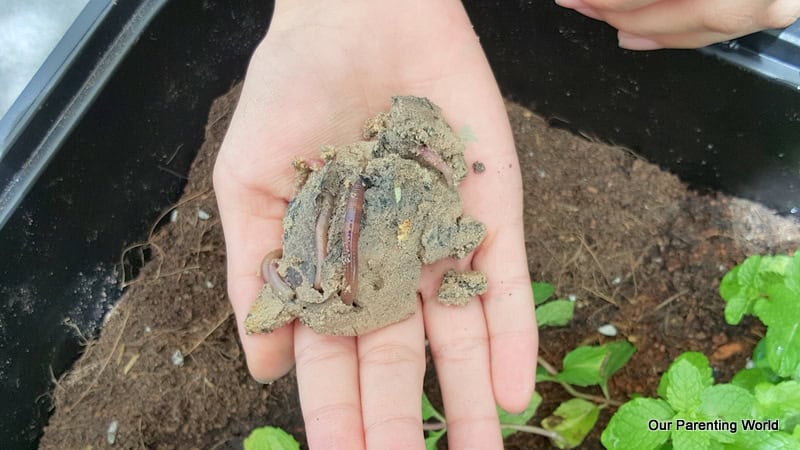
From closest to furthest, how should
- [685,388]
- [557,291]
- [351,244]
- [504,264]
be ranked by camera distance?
[351,244]
[685,388]
[504,264]
[557,291]

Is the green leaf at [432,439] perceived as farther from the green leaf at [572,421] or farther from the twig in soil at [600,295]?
the twig in soil at [600,295]

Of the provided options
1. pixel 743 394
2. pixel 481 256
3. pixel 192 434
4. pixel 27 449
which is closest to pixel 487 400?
pixel 481 256

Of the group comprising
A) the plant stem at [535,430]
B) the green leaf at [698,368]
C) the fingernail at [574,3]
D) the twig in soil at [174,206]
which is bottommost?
the plant stem at [535,430]

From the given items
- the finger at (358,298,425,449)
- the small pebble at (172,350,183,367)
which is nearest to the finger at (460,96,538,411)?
the finger at (358,298,425,449)

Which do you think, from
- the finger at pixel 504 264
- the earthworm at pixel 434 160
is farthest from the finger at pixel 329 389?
the earthworm at pixel 434 160

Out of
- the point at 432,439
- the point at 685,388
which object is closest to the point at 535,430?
the point at 432,439

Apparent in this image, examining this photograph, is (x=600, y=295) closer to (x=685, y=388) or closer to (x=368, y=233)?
(x=685, y=388)
